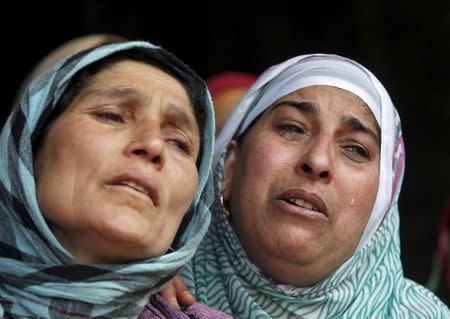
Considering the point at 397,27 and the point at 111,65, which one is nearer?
the point at 111,65

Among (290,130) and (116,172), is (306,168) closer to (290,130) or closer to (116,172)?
(290,130)

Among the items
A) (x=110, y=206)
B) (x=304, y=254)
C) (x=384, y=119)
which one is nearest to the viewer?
(x=110, y=206)

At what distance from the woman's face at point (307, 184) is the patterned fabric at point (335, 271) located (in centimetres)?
4

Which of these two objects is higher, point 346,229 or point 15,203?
point 346,229

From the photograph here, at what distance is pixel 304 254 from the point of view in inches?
115

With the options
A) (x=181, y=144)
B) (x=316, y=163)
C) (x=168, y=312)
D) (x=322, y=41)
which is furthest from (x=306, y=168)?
(x=322, y=41)

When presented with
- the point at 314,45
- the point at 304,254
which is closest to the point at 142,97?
the point at 304,254

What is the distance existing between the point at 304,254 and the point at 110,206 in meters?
0.84

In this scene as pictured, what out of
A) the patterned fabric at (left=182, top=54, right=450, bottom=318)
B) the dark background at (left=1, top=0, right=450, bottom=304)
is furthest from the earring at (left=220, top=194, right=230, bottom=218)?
the dark background at (left=1, top=0, right=450, bottom=304)

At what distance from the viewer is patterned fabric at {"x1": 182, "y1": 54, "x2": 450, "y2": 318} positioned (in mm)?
3016

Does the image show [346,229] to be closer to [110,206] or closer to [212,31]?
[110,206]

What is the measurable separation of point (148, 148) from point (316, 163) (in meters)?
0.73

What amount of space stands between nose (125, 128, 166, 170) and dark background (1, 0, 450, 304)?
3.56 m

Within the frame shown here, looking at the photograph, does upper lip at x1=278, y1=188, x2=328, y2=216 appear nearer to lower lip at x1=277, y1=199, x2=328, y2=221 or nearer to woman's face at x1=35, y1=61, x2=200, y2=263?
lower lip at x1=277, y1=199, x2=328, y2=221
